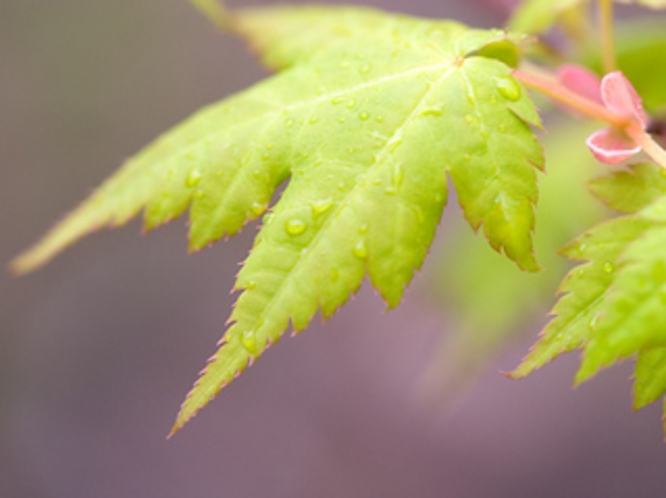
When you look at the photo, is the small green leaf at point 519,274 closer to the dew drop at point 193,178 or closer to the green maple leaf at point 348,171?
the green maple leaf at point 348,171

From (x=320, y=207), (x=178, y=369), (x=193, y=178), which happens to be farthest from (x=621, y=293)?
(x=178, y=369)

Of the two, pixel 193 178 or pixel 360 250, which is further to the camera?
pixel 193 178

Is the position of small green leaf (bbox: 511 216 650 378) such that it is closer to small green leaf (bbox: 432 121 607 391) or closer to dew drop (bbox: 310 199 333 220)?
dew drop (bbox: 310 199 333 220)

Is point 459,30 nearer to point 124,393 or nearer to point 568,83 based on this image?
point 568,83

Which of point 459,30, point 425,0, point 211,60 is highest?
point 211,60

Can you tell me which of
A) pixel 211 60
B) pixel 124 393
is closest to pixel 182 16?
pixel 211 60

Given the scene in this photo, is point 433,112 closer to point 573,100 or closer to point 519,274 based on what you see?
point 573,100
